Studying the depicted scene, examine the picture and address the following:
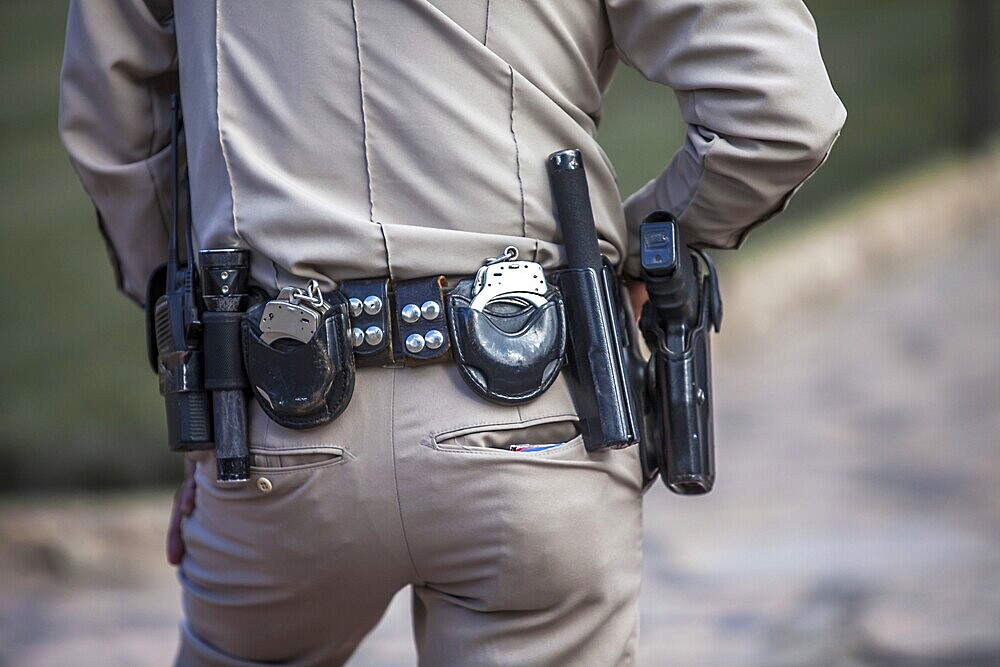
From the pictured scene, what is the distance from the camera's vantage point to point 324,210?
47.2 inches

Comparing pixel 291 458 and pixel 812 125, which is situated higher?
pixel 812 125

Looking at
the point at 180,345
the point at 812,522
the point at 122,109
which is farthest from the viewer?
the point at 812,522

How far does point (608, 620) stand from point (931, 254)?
5.26m

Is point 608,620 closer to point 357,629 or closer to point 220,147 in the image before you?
point 357,629

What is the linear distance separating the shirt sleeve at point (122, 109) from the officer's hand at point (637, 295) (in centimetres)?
60

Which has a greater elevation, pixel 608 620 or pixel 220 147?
pixel 220 147

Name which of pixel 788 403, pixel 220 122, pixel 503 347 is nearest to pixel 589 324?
pixel 503 347

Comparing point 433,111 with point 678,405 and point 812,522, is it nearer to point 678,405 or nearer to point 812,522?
point 678,405

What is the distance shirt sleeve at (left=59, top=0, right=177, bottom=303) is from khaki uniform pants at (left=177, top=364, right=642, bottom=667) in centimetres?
38

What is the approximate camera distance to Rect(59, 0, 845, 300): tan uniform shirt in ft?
3.99

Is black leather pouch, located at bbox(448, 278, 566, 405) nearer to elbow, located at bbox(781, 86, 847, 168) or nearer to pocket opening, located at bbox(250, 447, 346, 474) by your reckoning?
pocket opening, located at bbox(250, 447, 346, 474)

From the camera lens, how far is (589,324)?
4.09ft

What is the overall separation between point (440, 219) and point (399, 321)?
11 cm

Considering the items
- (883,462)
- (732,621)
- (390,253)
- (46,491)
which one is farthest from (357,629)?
(883,462)
